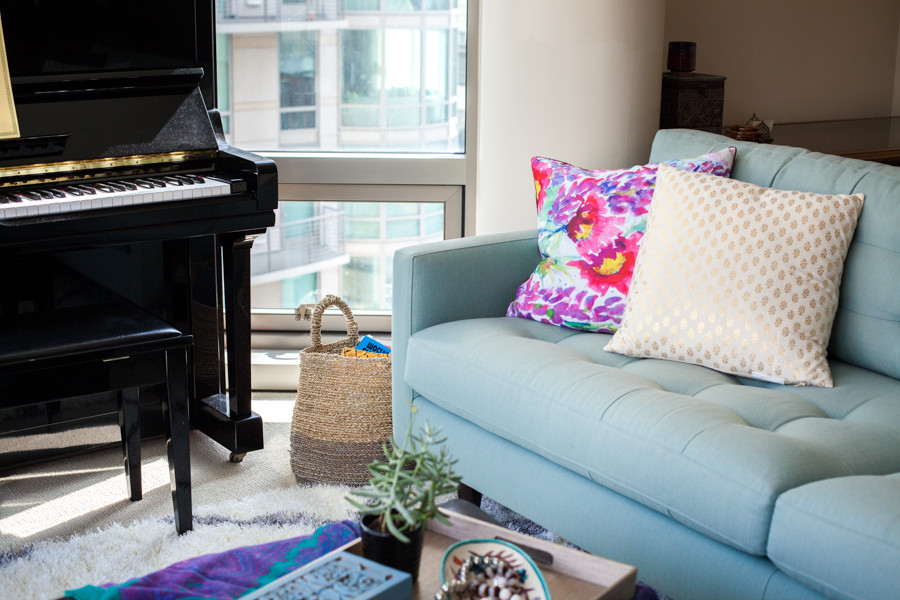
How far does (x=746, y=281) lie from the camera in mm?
1997

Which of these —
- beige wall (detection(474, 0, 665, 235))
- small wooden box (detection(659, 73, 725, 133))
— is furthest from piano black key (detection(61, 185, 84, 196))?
small wooden box (detection(659, 73, 725, 133))

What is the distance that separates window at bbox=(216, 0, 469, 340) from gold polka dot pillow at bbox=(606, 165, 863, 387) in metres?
1.27

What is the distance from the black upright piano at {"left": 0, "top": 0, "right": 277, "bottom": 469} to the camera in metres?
2.28

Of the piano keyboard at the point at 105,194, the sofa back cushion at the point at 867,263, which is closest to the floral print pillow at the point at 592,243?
the sofa back cushion at the point at 867,263

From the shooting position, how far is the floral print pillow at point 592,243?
2.29 meters

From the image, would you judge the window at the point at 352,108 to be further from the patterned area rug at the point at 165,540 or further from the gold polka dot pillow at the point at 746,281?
the gold polka dot pillow at the point at 746,281

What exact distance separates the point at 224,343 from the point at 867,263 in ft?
5.99

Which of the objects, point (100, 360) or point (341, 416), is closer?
point (100, 360)

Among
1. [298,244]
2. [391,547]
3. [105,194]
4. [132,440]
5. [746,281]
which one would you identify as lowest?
[132,440]

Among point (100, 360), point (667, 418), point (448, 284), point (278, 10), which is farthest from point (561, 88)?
point (100, 360)

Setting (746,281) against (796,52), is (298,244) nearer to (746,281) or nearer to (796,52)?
(746,281)

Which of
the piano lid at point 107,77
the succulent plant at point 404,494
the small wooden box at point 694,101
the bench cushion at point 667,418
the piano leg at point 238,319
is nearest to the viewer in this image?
the succulent plant at point 404,494

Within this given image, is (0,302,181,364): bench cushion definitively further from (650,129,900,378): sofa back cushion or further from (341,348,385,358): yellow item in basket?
(650,129,900,378): sofa back cushion

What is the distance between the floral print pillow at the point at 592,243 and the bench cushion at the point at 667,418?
0.09 metres
